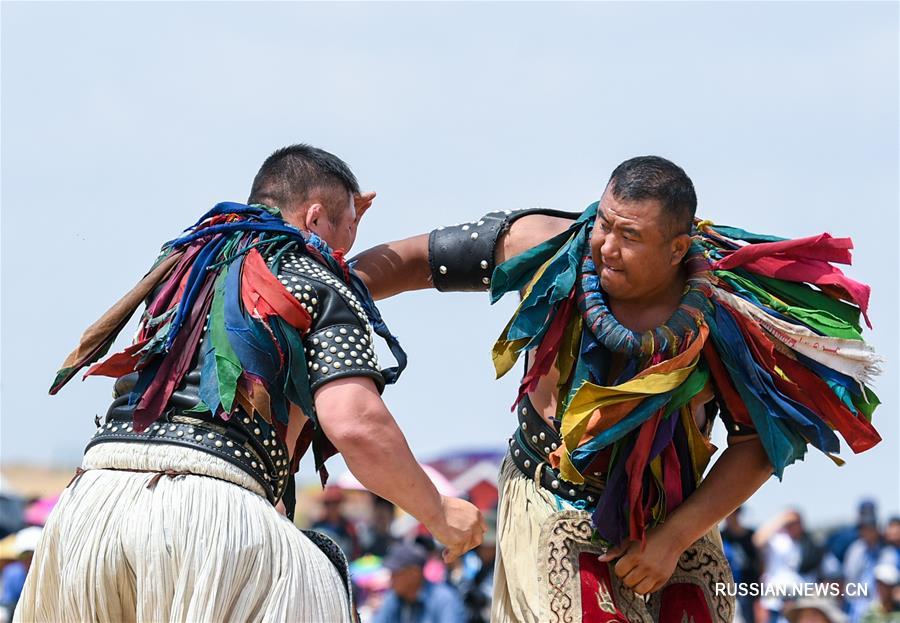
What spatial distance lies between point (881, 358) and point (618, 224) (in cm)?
100

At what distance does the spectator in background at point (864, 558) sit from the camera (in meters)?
9.84

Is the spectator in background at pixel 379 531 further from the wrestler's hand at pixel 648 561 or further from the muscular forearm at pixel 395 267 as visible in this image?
the wrestler's hand at pixel 648 561

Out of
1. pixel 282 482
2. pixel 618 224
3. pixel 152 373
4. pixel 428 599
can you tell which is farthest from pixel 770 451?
pixel 428 599

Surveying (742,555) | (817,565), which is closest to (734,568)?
(742,555)

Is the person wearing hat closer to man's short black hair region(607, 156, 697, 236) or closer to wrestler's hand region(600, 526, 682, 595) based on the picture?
wrestler's hand region(600, 526, 682, 595)

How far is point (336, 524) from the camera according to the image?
1084cm

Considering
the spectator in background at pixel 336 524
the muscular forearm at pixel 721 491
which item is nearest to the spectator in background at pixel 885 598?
the spectator in background at pixel 336 524

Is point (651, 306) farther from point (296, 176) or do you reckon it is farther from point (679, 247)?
point (296, 176)

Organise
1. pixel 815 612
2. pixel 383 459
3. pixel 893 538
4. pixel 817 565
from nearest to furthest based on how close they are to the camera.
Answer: pixel 383 459, pixel 815 612, pixel 893 538, pixel 817 565

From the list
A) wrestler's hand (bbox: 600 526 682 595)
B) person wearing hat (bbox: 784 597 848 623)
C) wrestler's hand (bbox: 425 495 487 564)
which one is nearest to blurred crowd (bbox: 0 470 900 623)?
person wearing hat (bbox: 784 597 848 623)

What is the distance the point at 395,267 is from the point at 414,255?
0.09m

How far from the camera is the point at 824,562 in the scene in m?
10.6

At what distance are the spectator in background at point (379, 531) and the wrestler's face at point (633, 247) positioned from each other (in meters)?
6.69

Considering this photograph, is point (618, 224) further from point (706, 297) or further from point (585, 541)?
point (585, 541)
